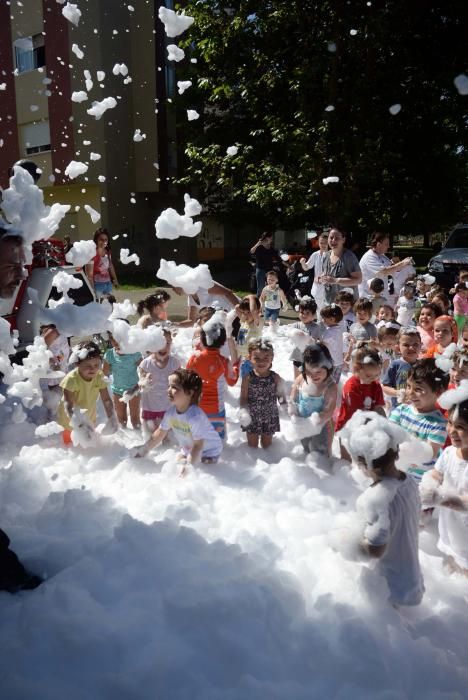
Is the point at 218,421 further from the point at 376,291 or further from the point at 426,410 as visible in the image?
the point at 376,291

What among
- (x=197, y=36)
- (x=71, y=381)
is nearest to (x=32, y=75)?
(x=197, y=36)

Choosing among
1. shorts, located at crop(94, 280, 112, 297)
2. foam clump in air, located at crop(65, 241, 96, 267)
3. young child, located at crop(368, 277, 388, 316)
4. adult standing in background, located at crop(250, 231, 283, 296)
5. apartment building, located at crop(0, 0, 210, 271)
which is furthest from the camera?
apartment building, located at crop(0, 0, 210, 271)

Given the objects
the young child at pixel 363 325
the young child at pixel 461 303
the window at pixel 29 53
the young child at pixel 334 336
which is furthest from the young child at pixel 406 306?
the window at pixel 29 53

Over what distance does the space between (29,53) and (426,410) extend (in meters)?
20.2

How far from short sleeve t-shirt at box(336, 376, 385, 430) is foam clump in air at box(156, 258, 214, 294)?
147cm

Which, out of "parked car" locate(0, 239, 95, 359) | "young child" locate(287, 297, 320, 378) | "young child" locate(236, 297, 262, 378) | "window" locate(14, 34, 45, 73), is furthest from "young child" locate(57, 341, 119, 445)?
"window" locate(14, 34, 45, 73)

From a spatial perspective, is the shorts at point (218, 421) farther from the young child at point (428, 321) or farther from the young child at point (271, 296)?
the young child at point (271, 296)

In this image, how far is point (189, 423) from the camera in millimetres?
4070

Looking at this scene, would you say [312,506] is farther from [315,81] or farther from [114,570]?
[315,81]

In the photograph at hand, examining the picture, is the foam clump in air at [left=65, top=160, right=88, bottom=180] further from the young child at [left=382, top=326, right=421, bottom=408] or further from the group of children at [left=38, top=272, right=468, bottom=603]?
the young child at [left=382, top=326, right=421, bottom=408]

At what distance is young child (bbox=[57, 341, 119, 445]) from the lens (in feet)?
14.9

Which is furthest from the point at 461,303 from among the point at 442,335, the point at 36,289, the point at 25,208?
the point at 25,208

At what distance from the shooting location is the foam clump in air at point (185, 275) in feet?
15.6

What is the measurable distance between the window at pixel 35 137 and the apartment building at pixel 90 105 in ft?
0.11
